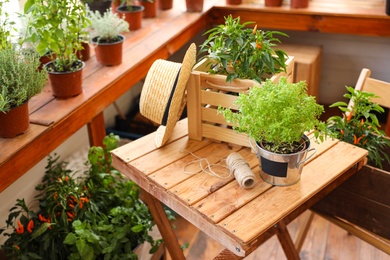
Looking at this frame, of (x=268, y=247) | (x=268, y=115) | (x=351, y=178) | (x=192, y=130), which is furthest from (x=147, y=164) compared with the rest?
(x=268, y=247)

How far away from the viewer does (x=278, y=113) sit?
1329mm

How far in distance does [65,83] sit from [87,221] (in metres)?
0.57

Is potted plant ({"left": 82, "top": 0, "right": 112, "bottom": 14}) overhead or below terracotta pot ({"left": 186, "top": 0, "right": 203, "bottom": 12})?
overhead

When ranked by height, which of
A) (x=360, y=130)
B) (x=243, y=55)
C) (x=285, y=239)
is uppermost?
(x=243, y=55)

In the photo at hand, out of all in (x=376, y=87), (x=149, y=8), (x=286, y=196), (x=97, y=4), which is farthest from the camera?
(x=149, y=8)

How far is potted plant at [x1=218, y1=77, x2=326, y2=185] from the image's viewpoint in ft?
4.33

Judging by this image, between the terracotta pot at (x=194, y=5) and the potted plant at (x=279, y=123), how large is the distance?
67.1 inches

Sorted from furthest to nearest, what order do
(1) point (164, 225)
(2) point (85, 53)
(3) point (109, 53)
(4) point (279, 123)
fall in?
1. (2) point (85, 53)
2. (3) point (109, 53)
3. (1) point (164, 225)
4. (4) point (279, 123)

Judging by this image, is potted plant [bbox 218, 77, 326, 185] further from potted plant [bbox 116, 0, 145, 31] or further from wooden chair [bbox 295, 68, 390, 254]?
potted plant [bbox 116, 0, 145, 31]

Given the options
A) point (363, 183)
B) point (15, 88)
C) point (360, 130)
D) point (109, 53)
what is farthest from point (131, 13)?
point (363, 183)

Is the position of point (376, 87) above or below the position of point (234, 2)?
below

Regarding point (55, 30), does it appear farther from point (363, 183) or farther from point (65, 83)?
point (363, 183)

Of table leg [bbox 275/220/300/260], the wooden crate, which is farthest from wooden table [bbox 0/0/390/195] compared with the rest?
table leg [bbox 275/220/300/260]

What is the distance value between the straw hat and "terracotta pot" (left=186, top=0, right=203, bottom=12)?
4.61ft
